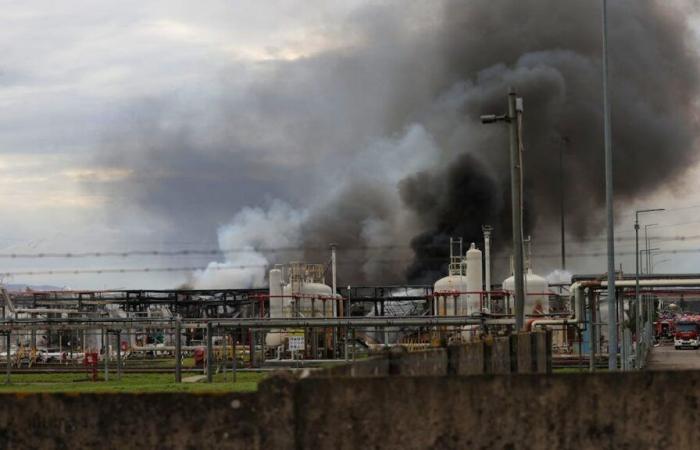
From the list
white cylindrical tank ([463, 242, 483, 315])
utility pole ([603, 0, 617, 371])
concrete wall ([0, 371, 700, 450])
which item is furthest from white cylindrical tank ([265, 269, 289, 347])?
concrete wall ([0, 371, 700, 450])

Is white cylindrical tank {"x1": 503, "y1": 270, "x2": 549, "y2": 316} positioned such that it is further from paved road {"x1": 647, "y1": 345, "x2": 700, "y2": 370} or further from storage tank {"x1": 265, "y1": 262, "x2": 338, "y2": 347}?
storage tank {"x1": 265, "y1": 262, "x2": 338, "y2": 347}

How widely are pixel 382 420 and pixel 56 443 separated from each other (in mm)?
2220

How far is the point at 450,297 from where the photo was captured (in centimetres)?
6281

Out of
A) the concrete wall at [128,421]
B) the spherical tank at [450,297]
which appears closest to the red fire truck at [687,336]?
the spherical tank at [450,297]

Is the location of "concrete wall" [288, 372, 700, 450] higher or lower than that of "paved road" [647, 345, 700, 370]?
higher

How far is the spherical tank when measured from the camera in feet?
191

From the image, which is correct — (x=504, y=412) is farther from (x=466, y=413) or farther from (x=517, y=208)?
(x=517, y=208)

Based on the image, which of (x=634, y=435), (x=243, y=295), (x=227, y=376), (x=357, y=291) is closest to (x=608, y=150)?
(x=227, y=376)

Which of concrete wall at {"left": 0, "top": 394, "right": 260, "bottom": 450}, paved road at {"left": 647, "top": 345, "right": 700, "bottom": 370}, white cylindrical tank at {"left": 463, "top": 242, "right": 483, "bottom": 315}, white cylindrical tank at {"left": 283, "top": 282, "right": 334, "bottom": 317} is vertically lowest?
paved road at {"left": 647, "top": 345, "right": 700, "bottom": 370}

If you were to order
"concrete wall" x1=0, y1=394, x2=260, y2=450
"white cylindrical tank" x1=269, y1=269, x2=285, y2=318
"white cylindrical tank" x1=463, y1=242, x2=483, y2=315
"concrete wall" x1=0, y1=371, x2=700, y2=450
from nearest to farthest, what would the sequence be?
"concrete wall" x1=0, y1=371, x2=700, y2=450 → "concrete wall" x1=0, y1=394, x2=260, y2=450 → "white cylindrical tank" x1=463, y1=242, x2=483, y2=315 → "white cylindrical tank" x1=269, y1=269, x2=285, y2=318

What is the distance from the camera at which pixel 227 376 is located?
123 feet

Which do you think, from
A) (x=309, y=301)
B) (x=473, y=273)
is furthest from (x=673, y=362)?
(x=309, y=301)

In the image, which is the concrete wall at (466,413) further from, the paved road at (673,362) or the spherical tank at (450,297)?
the spherical tank at (450,297)

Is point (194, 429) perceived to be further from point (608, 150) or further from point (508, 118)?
point (608, 150)
